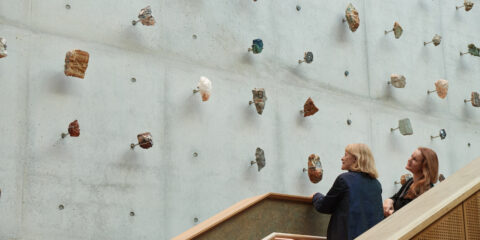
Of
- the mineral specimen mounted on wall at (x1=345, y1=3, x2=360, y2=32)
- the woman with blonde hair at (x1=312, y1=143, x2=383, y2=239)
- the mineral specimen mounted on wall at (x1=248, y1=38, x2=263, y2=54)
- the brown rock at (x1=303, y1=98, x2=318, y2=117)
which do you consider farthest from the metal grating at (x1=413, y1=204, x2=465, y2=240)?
the mineral specimen mounted on wall at (x1=345, y1=3, x2=360, y2=32)

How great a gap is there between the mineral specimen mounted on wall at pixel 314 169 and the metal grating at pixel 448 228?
5556mm

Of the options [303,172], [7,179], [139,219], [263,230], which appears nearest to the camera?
[263,230]

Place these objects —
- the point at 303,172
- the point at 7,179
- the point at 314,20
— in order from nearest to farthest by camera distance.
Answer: the point at 7,179, the point at 303,172, the point at 314,20

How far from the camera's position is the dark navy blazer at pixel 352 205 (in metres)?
4.81

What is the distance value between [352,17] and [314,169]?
7.58ft

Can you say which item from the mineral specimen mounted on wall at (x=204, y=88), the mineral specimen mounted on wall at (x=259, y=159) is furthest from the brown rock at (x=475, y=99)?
the mineral specimen mounted on wall at (x=204, y=88)

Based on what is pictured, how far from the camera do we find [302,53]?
9016 millimetres

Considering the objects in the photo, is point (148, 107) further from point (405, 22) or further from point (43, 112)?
point (405, 22)

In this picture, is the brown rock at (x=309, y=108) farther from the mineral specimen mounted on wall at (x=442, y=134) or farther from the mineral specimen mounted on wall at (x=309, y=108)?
the mineral specimen mounted on wall at (x=442, y=134)

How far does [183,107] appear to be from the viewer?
25.1 ft

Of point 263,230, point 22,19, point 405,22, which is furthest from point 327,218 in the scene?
point 405,22

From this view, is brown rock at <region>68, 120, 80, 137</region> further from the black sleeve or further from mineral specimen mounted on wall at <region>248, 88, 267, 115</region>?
Answer: the black sleeve

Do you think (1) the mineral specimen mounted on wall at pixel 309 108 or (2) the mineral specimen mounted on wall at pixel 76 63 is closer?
(2) the mineral specimen mounted on wall at pixel 76 63

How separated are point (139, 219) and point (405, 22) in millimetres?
5578
